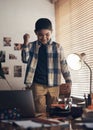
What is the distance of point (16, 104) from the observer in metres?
1.48

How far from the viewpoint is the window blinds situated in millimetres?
2873

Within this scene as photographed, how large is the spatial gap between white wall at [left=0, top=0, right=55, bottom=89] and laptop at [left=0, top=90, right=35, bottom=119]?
197cm

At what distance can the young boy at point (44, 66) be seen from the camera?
2.43m

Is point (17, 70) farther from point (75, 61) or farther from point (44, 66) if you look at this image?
point (75, 61)

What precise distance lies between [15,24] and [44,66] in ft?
4.09

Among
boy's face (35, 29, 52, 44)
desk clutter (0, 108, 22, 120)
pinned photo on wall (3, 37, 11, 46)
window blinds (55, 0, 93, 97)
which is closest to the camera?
desk clutter (0, 108, 22, 120)

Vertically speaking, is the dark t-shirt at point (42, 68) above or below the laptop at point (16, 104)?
above

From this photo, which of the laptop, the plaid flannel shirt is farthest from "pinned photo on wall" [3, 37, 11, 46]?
the laptop

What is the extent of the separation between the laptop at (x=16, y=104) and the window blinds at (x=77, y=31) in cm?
144

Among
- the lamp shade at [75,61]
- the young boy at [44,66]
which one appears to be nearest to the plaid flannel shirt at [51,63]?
the young boy at [44,66]

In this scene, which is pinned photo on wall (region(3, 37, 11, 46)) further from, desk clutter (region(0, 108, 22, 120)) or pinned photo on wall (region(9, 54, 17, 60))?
desk clutter (region(0, 108, 22, 120))

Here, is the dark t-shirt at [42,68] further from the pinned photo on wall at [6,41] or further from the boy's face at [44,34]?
the pinned photo on wall at [6,41]

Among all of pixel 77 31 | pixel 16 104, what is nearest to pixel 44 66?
pixel 77 31

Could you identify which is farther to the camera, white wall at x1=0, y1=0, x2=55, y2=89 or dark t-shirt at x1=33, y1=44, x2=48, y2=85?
white wall at x1=0, y1=0, x2=55, y2=89
